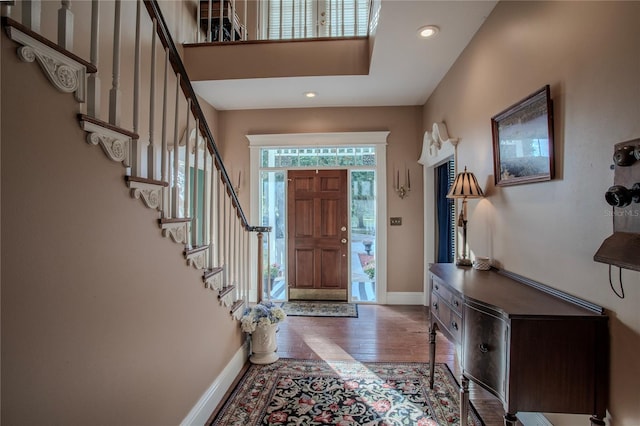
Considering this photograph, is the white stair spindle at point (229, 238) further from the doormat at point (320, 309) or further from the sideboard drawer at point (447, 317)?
the doormat at point (320, 309)

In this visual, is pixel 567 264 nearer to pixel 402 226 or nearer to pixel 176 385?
pixel 176 385

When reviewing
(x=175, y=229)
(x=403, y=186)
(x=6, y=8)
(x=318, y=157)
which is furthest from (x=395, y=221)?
(x=6, y=8)

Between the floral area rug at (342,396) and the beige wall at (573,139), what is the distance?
2.45 feet

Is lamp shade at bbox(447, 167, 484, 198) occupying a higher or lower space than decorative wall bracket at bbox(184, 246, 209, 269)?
higher

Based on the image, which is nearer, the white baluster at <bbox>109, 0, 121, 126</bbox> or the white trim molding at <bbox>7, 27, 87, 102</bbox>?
the white trim molding at <bbox>7, 27, 87, 102</bbox>

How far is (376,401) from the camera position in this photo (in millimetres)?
2111

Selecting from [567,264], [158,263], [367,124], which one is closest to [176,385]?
[158,263]

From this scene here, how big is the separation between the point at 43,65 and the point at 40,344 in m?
0.82

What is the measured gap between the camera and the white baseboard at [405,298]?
4.27 metres

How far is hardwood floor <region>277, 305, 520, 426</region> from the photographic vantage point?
2.72 meters

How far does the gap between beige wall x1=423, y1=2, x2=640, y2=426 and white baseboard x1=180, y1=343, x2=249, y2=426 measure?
187 cm

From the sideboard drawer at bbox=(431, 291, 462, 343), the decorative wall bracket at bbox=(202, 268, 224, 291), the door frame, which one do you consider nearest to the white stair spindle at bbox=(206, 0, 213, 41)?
the door frame

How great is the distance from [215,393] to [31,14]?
2.14 metres

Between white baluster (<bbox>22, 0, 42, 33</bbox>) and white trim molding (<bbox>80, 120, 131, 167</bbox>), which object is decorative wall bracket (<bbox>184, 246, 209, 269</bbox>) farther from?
white baluster (<bbox>22, 0, 42, 33</bbox>)
